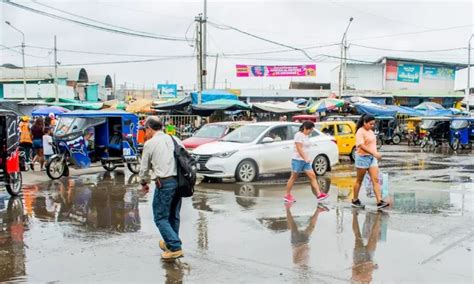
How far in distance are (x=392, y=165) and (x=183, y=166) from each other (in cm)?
1371

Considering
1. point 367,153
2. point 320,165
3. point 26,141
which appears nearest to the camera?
point 367,153

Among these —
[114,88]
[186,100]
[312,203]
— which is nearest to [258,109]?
[186,100]

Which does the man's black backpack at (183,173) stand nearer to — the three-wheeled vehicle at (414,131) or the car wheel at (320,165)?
the car wheel at (320,165)

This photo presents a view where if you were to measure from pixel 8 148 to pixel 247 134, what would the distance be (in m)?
6.02

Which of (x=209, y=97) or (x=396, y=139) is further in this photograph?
(x=396, y=139)

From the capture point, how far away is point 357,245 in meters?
6.93

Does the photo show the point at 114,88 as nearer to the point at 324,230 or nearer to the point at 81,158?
the point at 81,158

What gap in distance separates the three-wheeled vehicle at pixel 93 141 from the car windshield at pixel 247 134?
3332 millimetres

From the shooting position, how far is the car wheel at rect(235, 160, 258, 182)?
522 inches

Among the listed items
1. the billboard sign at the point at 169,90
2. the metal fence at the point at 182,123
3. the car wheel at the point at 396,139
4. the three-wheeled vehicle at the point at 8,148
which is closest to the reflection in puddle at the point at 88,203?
the three-wheeled vehicle at the point at 8,148

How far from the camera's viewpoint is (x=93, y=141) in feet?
51.2

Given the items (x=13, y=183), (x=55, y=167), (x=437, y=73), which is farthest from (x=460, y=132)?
(x=437, y=73)

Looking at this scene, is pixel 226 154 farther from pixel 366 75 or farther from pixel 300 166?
pixel 366 75

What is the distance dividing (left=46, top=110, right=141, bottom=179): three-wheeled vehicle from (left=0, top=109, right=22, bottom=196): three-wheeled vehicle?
3.06m
